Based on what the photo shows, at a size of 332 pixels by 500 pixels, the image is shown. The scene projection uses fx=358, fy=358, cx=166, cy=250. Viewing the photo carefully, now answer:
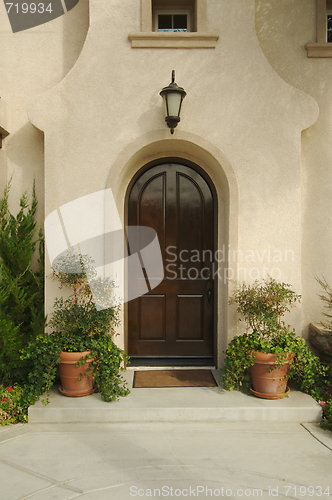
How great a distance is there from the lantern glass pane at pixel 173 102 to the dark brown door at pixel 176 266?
100 centimetres

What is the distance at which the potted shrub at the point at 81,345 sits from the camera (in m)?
3.85

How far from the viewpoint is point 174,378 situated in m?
4.51

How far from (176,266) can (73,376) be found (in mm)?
1996

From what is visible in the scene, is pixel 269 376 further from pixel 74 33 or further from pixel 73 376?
pixel 74 33

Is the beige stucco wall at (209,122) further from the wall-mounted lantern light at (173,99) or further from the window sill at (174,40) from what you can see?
the wall-mounted lantern light at (173,99)

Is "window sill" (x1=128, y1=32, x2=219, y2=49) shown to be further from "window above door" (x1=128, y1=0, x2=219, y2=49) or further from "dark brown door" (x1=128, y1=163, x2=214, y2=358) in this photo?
"dark brown door" (x1=128, y1=163, x2=214, y2=358)

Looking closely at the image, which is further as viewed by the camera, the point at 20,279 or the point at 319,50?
the point at 319,50

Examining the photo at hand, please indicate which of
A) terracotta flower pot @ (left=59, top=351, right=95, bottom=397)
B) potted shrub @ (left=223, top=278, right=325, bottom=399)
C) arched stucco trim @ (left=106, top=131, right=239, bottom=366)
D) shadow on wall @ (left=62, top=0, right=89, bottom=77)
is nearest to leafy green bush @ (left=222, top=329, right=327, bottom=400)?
potted shrub @ (left=223, top=278, right=325, bottom=399)

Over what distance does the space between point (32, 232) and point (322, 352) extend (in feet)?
13.0

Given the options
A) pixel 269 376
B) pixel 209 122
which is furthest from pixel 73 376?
pixel 209 122

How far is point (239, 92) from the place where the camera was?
447 centimetres

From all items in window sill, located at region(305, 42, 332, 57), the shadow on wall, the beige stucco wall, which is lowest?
the beige stucco wall

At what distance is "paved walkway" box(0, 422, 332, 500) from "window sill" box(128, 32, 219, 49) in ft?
14.4

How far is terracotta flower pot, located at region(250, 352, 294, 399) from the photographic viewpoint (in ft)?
12.8
